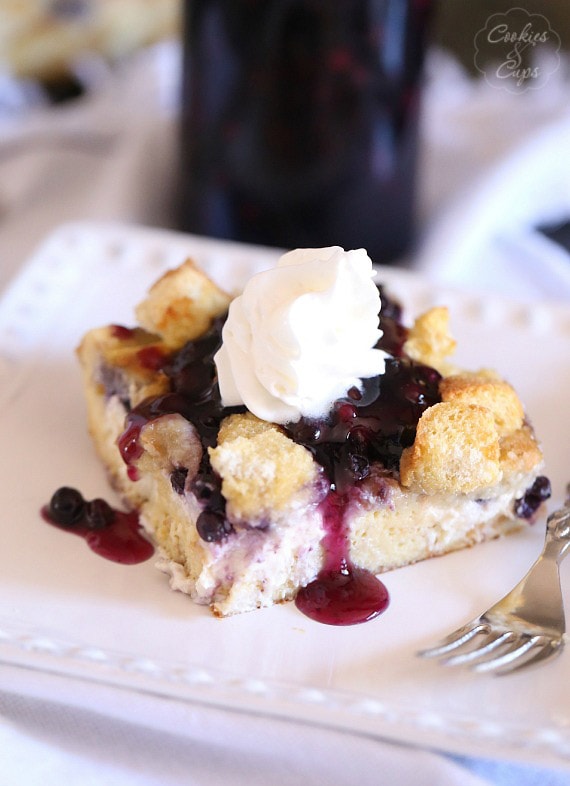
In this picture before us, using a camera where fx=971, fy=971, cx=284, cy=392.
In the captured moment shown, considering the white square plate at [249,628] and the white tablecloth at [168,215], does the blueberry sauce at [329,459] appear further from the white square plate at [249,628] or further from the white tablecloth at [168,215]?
the white tablecloth at [168,215]

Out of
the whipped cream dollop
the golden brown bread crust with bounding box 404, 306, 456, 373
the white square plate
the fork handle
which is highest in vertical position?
the golden brown bread crust with bounding box 404, 306, 456, 373

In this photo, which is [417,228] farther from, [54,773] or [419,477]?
[54,773]

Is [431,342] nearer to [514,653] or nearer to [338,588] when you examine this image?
[338,588]

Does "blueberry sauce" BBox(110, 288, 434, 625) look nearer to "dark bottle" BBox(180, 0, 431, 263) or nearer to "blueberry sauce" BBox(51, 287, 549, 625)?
"blueberry sauce" BBox(51, 287, 549, 625)

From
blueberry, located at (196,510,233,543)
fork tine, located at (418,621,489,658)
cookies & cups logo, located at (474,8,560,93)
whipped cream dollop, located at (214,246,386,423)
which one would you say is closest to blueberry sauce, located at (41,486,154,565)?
blueberry, located at (196,510,233,543)

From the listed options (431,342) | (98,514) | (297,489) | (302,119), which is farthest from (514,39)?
(98,514)

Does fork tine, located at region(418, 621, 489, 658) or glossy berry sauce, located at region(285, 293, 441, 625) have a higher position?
glossy berry sauce, located at region(285, 293, 441, 625)
